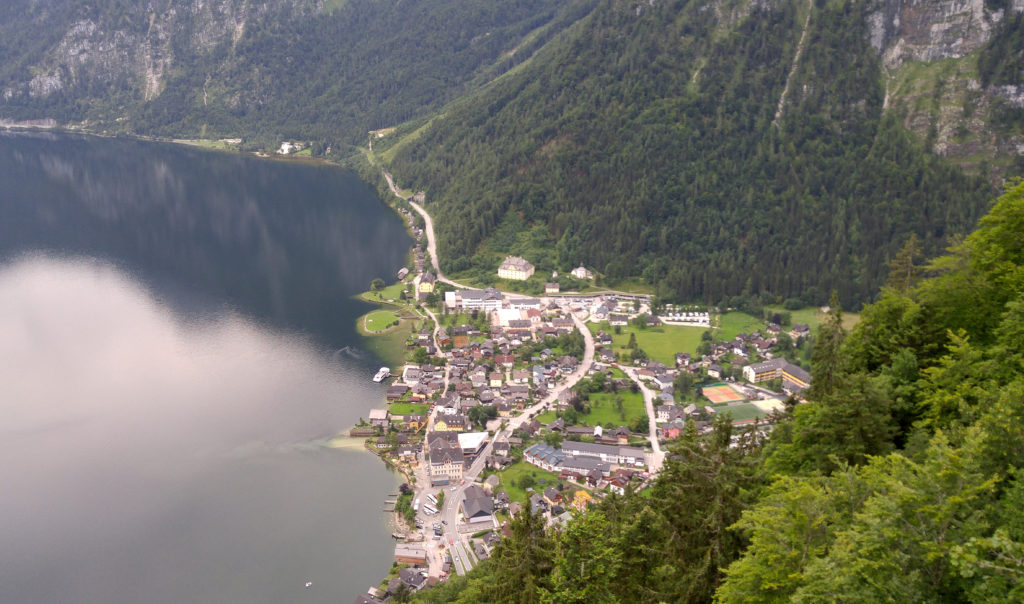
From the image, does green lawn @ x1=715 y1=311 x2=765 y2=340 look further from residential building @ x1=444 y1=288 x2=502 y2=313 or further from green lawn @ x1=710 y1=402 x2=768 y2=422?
residential building @ x1=444 y1=288 x2=502 y2=313

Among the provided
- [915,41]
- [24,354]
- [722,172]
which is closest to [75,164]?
[24,354]

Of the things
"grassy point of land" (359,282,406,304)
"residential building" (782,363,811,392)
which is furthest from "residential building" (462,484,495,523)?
"grassy point of land" (359,282,406,304)

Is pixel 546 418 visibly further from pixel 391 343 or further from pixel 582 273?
pixel 582 273

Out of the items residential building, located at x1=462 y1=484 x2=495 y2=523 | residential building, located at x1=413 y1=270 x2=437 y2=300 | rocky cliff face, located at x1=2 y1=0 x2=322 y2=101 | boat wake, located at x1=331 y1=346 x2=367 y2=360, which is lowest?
residential building, located at x1=462 y1=484 x2=495 y2=523

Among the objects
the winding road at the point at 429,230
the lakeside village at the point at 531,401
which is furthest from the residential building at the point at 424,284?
the winding road at the point at 429,230

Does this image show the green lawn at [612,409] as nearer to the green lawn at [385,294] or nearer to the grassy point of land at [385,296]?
the grassy point of land at [385,296]
